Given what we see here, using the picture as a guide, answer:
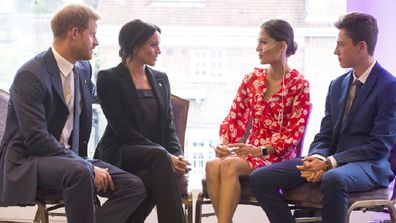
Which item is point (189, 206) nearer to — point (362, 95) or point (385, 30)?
point (362, 95)

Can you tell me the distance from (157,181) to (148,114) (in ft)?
1.37

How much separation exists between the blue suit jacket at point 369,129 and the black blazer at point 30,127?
123 cm

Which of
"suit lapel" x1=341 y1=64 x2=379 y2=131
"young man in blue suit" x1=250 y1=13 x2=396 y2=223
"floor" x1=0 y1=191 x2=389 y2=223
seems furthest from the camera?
"floor" x1=0 y1=191 x2=389 y2=223

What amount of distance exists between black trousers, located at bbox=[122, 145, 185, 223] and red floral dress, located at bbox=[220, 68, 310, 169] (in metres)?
0.42

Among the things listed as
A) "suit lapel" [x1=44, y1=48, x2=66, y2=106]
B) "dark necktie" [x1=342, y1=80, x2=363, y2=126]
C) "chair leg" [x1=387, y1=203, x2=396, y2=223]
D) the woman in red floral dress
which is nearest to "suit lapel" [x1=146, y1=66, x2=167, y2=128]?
the woman in red floral dress

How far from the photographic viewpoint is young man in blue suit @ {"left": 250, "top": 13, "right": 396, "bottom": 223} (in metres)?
2.86

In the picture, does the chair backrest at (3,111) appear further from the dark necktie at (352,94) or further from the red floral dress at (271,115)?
the dark necktie at (352,94)

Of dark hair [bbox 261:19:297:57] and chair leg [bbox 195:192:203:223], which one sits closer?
chair leg [bbox 195:192:203:223]

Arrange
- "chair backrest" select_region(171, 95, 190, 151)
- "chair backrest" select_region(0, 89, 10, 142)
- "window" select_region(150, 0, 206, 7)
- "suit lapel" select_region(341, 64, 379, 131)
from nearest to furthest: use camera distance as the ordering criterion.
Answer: "suit lapel" select_region(341, 64, 379, 131) → "chair backrest" select_region(0, 89, 10, 142) → "chair backrest" select_region(171, 95, 190, 151) → "window" select_region(150, 0, 206, 7)

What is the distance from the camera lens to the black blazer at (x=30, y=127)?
2840 millimetres

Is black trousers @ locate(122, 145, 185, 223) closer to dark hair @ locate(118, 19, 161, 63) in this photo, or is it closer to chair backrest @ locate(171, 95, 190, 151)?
chair backrest @ locate(171, 95, 190, 151)

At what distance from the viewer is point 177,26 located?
13.4 ft

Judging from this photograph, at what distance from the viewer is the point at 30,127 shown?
2.82 meters

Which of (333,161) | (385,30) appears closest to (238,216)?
(333,161)
